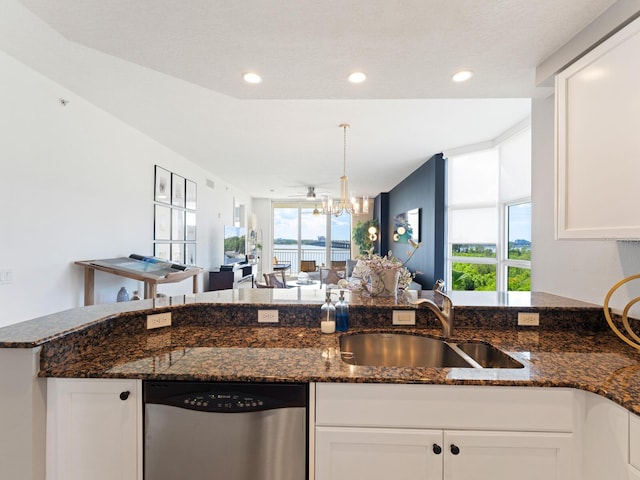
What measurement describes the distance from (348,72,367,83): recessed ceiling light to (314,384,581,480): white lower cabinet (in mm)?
1762

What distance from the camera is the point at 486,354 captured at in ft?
5.00

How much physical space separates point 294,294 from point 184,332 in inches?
28.4

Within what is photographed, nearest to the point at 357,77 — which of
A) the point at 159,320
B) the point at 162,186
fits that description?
the point at 159,320

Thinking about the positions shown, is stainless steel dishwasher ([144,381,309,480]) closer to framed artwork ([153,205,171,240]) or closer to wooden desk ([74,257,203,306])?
wooden desk ([74,257,203,306])

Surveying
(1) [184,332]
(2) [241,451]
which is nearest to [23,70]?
(1) [184,332]

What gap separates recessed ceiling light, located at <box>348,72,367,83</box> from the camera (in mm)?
1956

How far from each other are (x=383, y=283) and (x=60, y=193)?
2.86 metres

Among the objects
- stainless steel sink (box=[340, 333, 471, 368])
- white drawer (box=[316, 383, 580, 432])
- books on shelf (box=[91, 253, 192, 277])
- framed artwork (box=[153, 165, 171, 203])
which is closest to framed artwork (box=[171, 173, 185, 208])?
framed artwork (box=[153, 165, 171, 203])

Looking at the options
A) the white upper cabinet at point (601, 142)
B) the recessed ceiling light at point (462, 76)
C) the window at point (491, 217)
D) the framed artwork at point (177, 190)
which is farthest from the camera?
the framed artwork at point (177, 190)

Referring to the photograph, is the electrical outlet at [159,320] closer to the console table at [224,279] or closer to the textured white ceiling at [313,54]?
the textured white ceiling at [313,54]

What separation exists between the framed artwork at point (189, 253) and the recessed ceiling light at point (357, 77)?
4.06 metres

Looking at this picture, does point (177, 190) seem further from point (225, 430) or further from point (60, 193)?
point (225, 430)

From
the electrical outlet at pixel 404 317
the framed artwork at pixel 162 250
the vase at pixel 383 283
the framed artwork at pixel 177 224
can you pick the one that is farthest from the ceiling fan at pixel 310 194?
the electrical outlet at pixel 404 317

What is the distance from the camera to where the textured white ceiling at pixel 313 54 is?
56.4 inches
